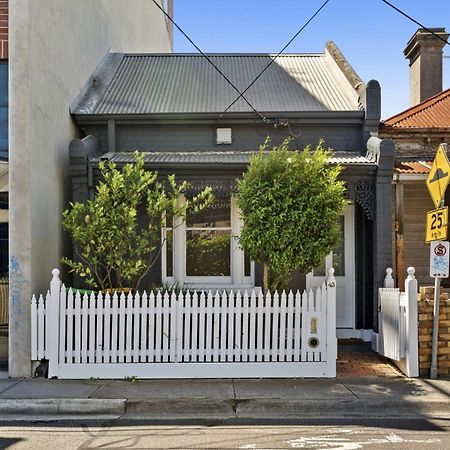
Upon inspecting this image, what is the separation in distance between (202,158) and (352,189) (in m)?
2.62

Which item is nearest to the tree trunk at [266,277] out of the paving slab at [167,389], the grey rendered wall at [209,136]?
the paving slab at [167,389]

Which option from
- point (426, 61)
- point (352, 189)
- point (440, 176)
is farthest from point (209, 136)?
point (426, 61)

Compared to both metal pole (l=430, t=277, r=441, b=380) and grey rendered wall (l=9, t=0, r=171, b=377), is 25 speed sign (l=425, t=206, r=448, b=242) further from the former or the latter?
grey rendered wall (l=9, t=0, r=171, b=377)

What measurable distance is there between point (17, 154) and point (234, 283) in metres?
4.27

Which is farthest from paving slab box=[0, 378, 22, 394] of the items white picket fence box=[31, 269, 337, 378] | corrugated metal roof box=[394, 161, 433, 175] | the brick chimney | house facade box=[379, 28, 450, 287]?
the brick chimney

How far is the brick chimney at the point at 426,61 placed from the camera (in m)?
13.5

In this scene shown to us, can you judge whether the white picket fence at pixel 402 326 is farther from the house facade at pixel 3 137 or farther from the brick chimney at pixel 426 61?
the brick chimney at pixel 426 61

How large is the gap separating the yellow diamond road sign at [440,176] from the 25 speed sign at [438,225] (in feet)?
0.57

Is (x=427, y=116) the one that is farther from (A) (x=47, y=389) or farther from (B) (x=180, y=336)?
(A) (x=47, y=389)

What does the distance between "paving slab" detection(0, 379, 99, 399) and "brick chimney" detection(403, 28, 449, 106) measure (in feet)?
36.1

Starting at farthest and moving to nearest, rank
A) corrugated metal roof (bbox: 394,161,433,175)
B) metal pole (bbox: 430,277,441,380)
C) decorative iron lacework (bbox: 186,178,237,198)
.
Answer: corrugated metal roof (bbox: 394,161,433,175) < decorative iron lacework (bbox: 186,178,237,198) < metal pole (bbox: 430,277,441,380)

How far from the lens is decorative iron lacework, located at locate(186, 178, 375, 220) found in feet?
29.7

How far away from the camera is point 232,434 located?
566 cm

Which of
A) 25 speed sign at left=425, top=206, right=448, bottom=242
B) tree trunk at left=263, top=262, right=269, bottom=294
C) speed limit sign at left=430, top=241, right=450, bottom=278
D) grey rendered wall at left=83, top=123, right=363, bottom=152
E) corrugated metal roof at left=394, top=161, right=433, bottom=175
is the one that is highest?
grey rendered wall at left=83, top=123, right=363, bottom=152
